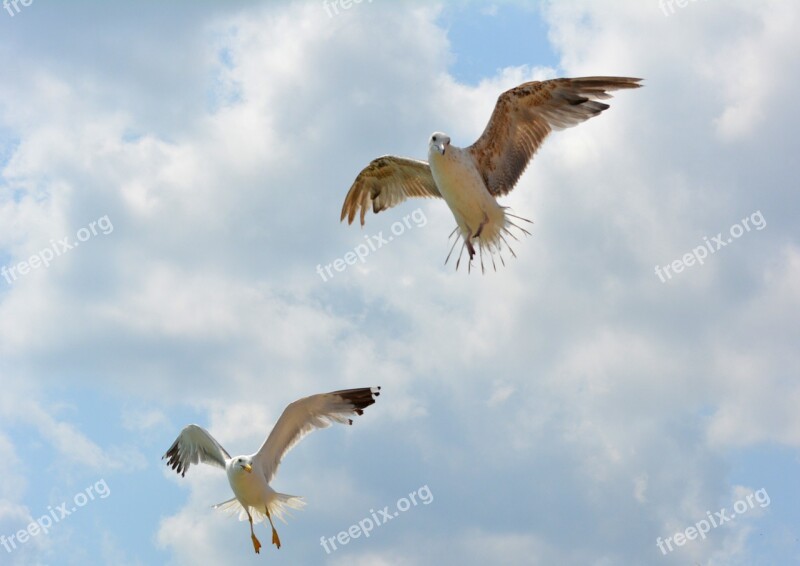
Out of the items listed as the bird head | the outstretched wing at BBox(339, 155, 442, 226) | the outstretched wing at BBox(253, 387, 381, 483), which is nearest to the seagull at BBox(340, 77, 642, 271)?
the outstretched wing at BBox(339, 155, 442, 226)

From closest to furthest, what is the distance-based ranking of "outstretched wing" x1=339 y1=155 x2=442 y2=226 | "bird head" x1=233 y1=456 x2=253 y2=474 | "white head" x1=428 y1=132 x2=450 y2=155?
1. "white head" x1=428 y1=132 x2=450 y2=155
2. "bird head" x1=233 y1=456 x2=253 y2=474
3. "outstretched wing" x1=339 y1=155 x2=442 y2=226

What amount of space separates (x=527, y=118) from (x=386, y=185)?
320cm

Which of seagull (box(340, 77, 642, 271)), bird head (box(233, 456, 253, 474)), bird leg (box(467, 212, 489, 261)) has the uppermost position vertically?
seagull (box(340, 77, 642, 271))

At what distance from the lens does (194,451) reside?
20.4 meters

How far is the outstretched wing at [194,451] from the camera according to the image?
19.9 m

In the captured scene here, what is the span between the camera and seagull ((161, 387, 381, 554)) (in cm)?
1881

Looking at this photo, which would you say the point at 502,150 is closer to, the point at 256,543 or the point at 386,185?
the point at 386,185

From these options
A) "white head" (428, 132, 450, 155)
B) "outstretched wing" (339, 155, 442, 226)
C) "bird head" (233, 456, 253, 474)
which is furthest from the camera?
"outstretched wing" (339, 155, 442, 226)

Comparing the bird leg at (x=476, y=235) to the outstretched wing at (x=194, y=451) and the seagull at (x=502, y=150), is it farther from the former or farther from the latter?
the outstretched wing at (x=194, y=451)

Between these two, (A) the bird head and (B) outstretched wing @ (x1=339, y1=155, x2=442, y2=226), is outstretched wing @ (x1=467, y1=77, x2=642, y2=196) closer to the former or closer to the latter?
(B) outstretched wing @ (x1=339, y1=155, x2=442, y2=226)

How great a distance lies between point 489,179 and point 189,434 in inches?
256

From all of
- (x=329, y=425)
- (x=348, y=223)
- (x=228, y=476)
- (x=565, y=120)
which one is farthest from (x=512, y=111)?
(x=228, y=476)

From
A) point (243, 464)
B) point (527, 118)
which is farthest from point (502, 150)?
point (243, 464)

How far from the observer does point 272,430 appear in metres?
18.9
